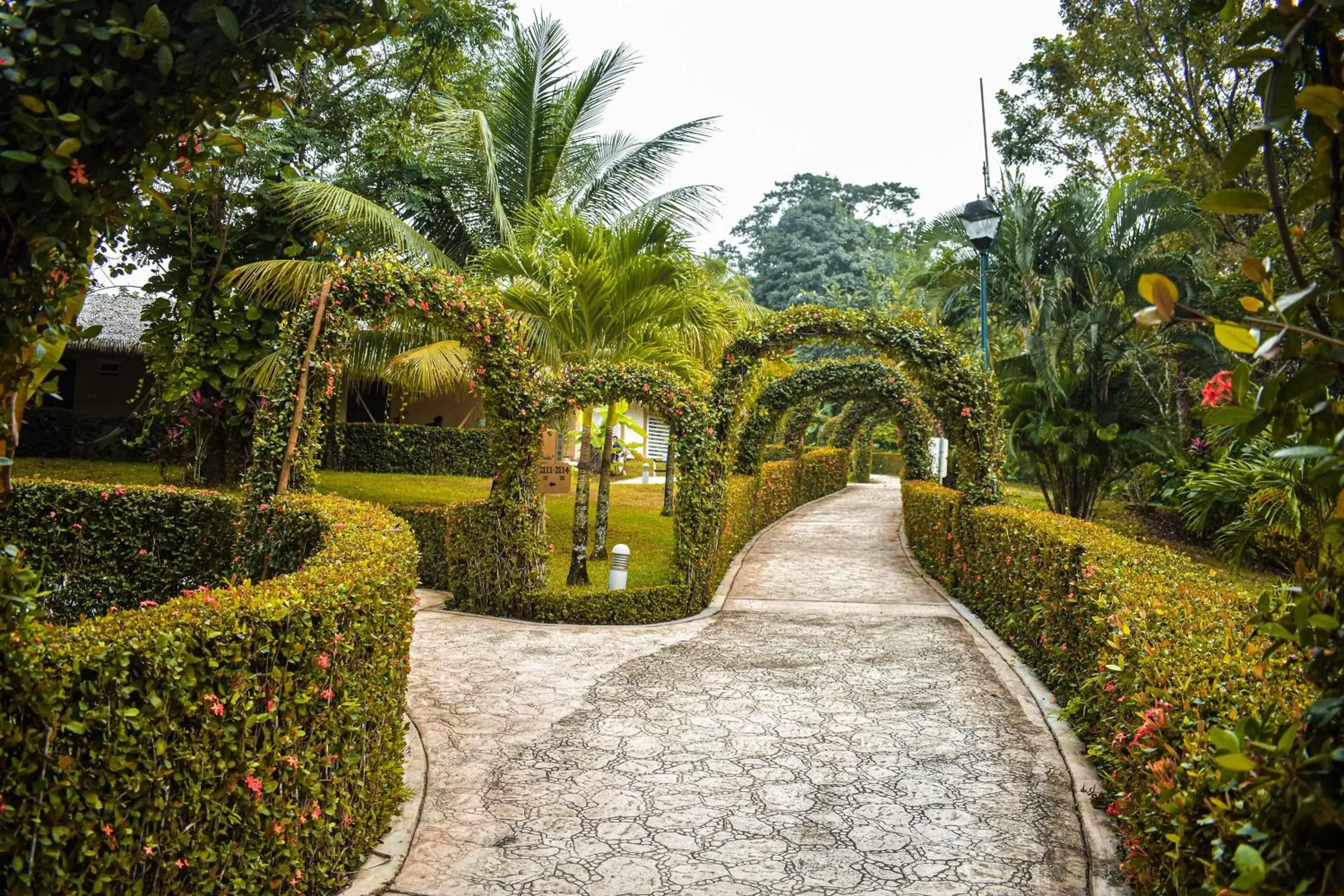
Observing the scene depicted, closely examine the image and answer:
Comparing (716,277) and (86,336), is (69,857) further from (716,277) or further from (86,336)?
(716,277)

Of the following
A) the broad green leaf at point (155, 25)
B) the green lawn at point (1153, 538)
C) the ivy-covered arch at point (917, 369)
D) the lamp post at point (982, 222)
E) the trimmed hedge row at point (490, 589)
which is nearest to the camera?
the broad green leaf at point (155, 25)

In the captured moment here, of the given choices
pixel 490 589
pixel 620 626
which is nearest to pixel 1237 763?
pixel 620 626

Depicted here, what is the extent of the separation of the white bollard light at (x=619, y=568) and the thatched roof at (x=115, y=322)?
13991 millimetres

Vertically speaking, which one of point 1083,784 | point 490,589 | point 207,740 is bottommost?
point 1083,784

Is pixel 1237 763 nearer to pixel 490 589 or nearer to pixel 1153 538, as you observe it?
pixel 490 589

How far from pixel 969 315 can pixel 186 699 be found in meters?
18.0

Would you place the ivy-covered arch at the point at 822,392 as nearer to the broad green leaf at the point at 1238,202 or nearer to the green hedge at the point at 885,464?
the broad green leaf at the point at 1238,202

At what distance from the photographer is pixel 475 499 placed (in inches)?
618

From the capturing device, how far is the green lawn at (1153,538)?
1419cm

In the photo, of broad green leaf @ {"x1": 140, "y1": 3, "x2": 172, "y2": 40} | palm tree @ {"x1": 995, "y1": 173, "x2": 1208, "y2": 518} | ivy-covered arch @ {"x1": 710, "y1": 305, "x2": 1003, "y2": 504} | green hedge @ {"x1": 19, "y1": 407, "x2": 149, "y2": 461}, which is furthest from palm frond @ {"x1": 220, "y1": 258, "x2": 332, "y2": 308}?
palm tree @ {"x1": 995, "y1": 173, "x2": 1208, "y2": 518}

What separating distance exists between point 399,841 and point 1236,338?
4.47m

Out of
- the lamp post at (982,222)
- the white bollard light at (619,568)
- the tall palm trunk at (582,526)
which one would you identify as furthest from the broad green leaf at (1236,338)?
the lamp post at (982,222)

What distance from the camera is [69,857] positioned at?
2.88m

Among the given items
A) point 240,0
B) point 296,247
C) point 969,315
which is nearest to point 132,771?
point 240,0
